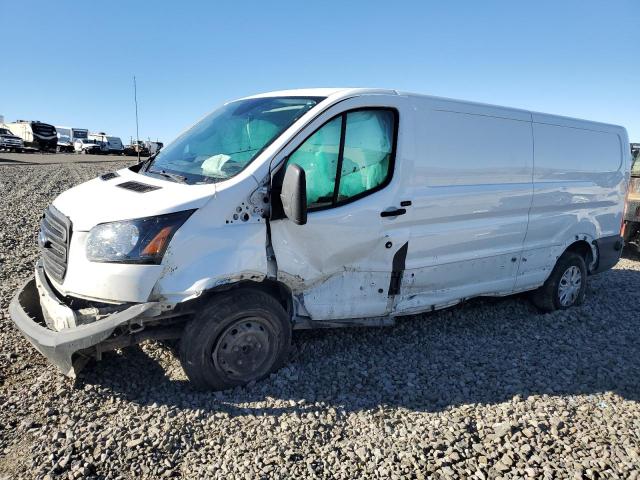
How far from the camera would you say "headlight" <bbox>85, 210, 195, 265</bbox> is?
2885 mm

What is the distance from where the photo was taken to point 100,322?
2891mm

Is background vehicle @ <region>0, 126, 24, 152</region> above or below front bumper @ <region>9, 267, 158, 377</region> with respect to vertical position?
below

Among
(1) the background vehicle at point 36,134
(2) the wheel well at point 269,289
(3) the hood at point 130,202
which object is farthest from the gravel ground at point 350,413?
(1) the background vehicle at point 36,134

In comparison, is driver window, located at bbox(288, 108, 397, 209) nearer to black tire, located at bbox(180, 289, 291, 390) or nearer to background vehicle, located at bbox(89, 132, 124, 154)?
black tire, located at bbox(180, 289, 291, 390)

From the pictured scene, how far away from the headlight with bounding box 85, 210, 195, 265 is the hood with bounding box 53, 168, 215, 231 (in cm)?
5

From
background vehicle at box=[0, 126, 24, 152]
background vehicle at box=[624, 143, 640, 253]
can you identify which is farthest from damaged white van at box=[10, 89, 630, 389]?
background vehicle at box=[0, 126, 24, 152]

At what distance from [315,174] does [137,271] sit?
1.45m

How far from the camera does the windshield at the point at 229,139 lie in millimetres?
3379

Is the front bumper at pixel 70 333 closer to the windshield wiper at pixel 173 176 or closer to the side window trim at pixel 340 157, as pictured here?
the windshield wiper at pixel 173 176

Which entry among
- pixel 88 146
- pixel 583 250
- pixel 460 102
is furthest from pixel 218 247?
pixel 88 146

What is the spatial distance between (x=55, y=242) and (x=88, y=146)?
4342cm

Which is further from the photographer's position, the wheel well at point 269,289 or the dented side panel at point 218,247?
the wheel well at point 269,289

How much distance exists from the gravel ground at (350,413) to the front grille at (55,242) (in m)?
0.82

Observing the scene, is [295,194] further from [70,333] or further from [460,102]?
[460,102]
